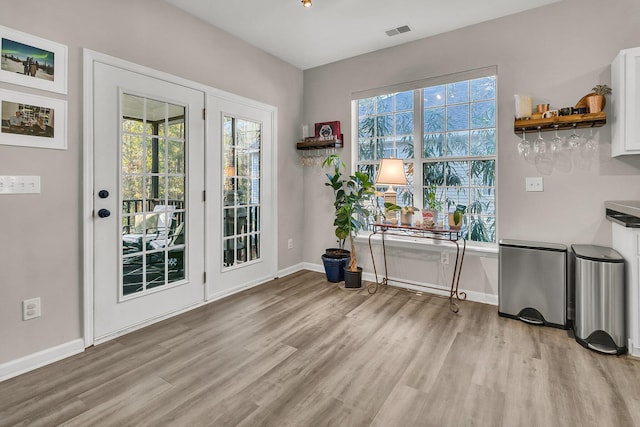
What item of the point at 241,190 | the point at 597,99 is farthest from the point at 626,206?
the point at 241,190

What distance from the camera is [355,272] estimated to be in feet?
12.1

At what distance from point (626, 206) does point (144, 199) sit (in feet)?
11.4

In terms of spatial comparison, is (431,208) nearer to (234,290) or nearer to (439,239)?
(439,239)

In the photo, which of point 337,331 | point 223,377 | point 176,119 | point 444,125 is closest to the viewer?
point 223,377

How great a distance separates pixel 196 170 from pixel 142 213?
2.11ft

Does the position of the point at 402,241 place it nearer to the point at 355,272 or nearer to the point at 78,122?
the point at 355,272

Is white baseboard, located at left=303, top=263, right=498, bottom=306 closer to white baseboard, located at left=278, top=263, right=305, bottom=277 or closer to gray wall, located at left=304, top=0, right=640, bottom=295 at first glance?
gray wall, located at left=304, top=0, right=640, bottom=295

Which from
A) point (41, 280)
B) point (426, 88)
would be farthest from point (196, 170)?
point (426, 88)

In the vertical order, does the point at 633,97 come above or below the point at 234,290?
above

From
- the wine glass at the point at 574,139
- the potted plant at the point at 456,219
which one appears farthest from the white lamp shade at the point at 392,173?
the wine glass at the point at 574,139

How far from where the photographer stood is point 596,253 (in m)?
2.46

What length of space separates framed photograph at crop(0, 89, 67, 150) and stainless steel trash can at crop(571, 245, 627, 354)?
3.73 metres

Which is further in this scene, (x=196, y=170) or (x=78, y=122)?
(x=196, y=170)

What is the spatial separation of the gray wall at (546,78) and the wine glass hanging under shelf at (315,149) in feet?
3.18
